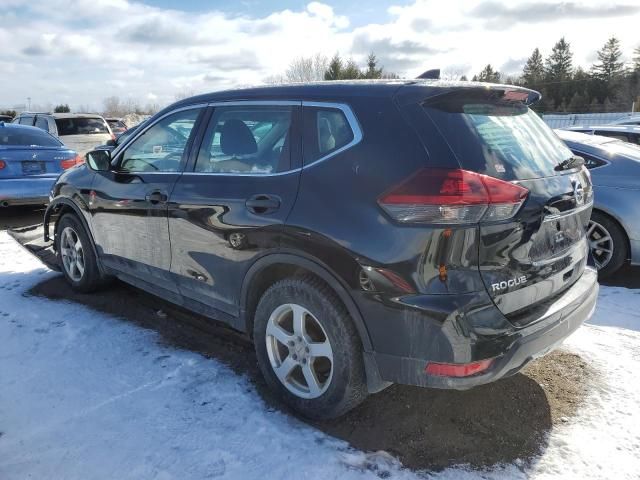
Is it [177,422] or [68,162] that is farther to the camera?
[68,162]

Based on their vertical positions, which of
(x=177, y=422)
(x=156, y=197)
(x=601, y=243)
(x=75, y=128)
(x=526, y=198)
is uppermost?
(x=75, y=128)

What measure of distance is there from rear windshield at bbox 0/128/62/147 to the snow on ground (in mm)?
5418

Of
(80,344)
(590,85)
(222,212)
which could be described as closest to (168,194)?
(222,212)

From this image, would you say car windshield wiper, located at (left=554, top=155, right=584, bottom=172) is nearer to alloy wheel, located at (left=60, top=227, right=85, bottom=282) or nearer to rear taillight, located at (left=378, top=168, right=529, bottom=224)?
rear taillight, located at (left=378, top=168, right=529, bottom=224)

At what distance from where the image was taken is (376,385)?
8.66 ft

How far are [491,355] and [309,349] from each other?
3.15 feet

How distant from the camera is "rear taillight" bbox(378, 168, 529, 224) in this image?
231cm

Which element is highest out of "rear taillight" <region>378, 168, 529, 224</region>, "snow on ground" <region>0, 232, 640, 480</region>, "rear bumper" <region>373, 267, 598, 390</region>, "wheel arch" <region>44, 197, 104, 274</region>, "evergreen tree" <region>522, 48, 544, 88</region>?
"evergreen tree" <region>522, 48, 544, 88</region>

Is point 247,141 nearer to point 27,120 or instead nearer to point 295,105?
point 295,105

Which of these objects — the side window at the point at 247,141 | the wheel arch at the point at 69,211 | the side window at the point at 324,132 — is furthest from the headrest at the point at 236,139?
the wheel arch at the point at 69,211

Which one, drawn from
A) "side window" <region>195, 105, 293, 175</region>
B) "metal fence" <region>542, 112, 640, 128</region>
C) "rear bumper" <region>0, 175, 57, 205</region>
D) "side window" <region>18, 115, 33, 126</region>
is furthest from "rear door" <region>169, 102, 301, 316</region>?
"metal fence" <region>542, 112, 640, 128</region>

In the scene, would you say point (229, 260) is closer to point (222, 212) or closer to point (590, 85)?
point (222, 212)

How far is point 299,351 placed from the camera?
2.89 metres

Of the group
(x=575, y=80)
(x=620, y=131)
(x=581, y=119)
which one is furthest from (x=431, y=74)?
(x=575, y=80)
